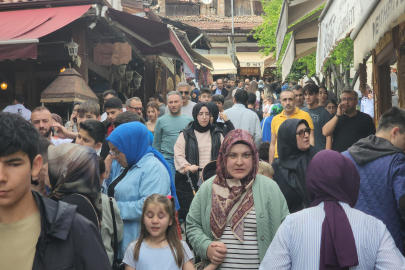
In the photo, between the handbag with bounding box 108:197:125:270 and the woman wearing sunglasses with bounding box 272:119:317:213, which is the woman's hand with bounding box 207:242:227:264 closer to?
the handbag with bounding box 108:197:125:270

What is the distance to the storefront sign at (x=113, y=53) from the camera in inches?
466

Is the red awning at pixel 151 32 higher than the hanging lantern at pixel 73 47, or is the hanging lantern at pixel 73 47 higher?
the red awning at pixel 151 32

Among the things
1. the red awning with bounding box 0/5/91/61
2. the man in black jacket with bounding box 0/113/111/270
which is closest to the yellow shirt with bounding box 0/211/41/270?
the man in black jacket with bounding box 0/113/111/270

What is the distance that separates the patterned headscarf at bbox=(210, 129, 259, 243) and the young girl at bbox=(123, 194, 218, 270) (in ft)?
1.50

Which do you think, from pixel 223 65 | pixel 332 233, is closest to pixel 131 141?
pixel 332 233

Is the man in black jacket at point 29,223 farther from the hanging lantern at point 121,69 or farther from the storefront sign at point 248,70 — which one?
the storefront sign at point 248,70

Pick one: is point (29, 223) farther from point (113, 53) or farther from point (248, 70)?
point (248, 70)

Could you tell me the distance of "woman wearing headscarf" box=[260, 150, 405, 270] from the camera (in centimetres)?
289

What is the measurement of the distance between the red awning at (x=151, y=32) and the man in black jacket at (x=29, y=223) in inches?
369

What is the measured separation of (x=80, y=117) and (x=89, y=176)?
12.7 feet

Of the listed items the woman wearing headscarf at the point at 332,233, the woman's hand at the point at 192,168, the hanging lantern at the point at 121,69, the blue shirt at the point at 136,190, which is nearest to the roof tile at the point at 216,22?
the hanging lantern at the point at 121,69

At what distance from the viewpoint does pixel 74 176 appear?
10.4 feet

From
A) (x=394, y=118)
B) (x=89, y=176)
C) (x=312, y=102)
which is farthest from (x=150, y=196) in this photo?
(x=312, y=102)

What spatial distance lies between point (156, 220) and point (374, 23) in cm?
259
